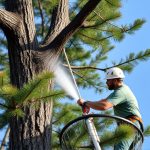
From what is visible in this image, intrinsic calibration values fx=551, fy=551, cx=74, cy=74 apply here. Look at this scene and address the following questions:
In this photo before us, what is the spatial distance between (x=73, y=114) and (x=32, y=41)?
1.80m

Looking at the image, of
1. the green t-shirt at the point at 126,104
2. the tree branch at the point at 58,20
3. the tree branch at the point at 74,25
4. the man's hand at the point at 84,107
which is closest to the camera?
the man's hand at the point at 84,107

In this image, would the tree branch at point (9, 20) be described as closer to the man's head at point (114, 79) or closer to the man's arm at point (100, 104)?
the man's head at point (114, 79)

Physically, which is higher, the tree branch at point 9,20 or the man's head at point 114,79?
the tree branch at point 9,20

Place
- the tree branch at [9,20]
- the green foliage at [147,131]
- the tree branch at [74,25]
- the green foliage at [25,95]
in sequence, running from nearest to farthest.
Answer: the green foliage at [25,95]
the tree branch at [74,25]
the tree branch at [9,20]
the green foliage at [147,131]

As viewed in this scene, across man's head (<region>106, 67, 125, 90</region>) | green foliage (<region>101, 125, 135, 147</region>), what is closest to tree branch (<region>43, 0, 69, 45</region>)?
man's head (<region>106, 67, 125, 90</region>)

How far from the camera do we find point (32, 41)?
5.68 metres

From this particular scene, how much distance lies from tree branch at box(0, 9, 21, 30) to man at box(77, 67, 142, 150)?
3.70 feet

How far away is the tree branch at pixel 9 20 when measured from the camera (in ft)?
18.1

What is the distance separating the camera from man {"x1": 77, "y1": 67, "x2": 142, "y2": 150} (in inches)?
193

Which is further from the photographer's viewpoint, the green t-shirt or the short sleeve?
the green t-shirt

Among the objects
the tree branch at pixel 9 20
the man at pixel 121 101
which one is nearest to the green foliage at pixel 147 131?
the man at pixel 121 101

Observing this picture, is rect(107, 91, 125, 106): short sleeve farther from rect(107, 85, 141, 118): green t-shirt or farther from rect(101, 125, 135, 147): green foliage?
rect(101, 125, 135, 147): green foliage

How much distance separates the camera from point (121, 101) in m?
5.05

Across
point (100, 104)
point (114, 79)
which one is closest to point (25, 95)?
point (100, 104)
